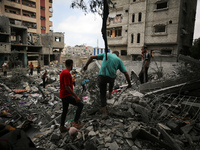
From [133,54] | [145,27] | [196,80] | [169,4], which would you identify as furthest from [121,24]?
[196,80]

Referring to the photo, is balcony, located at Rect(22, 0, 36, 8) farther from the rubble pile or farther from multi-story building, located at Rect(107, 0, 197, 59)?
the rubble pile

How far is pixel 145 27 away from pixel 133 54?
15.4ft

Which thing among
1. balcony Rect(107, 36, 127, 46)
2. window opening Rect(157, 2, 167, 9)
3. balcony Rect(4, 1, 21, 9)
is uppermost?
balcony Rect(4, 1, 21, 9)

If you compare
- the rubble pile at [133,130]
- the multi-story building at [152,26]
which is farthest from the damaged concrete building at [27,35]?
the rubble pile at [133,130]

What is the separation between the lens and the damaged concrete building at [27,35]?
21.4 metres

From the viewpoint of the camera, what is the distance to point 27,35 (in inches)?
1016

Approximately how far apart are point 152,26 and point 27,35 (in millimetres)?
23412

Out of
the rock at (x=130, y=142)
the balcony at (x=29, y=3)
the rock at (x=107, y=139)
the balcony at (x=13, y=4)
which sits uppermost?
the balcony at (x=29, y=3)

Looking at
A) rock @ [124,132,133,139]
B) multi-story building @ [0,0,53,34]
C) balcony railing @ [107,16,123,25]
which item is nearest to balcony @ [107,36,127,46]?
balcony railing @ [107,16,123,25]

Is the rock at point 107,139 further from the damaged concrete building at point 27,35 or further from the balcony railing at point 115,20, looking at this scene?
the balcony railing at point 115,20

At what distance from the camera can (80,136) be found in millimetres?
2623

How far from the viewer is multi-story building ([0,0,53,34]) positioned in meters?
Result: 30.8

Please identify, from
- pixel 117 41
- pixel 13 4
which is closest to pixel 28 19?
pixel 13 4

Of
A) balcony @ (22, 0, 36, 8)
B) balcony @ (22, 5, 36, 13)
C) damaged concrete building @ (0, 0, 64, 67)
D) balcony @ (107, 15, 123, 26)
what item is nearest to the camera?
damaged concrete building @ (0, 0, 64, 67)
